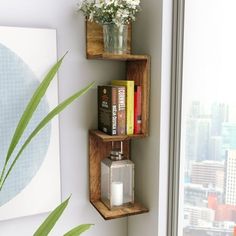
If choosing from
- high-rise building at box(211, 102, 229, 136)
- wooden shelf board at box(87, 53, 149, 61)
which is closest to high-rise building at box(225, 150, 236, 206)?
high-rise building at box(211, 102, 229, 136)

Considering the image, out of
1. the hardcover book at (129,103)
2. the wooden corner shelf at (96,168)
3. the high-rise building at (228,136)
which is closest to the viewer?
the high-rise building at (228,136)

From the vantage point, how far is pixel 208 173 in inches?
51.6

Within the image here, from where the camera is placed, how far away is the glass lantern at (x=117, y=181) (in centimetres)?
147

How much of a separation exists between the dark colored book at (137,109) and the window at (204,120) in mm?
152

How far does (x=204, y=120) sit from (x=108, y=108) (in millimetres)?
413

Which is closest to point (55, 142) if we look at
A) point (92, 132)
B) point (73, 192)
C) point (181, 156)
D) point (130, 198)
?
point (92, 132)

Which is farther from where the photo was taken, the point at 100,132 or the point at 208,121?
the point at 100,132

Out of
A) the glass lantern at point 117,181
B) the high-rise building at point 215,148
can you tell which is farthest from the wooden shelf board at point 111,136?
the high-rise building at point 215,148

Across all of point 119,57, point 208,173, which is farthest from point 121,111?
point 208,173

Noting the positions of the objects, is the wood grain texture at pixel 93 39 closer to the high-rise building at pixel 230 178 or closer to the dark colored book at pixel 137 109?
the dark colored book at pixel 137 109

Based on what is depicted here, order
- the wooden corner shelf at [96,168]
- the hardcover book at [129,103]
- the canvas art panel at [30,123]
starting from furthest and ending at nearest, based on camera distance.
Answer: the wooden corner shelf at [96,168]
the hardcover book at [129,103]
the canvas art panel at [30,123]

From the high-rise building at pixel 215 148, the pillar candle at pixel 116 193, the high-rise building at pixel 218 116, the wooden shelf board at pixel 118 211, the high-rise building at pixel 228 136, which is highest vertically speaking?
the high-rise building at pixel 218 116

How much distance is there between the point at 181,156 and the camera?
1422 millimetres

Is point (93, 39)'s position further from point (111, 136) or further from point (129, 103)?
point (111, 136)
